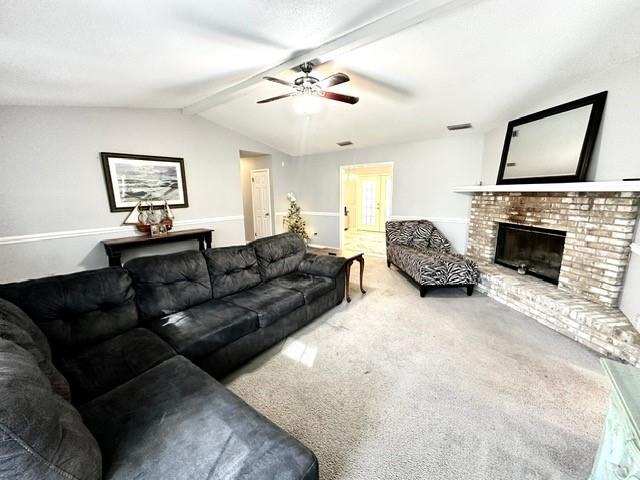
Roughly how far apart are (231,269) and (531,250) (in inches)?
148

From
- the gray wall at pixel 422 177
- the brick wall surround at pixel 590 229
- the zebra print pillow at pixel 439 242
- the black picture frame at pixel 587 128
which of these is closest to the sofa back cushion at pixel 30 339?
the brick wall surround at pixel 590 229

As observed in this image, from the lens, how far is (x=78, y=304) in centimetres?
182

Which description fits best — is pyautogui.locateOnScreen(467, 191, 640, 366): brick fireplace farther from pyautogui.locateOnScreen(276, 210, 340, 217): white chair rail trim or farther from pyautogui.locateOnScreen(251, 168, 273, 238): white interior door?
pyautogui.locateOnScreen(251, 168, 273, 238): white interior door

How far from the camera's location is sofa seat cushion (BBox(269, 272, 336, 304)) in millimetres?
2711

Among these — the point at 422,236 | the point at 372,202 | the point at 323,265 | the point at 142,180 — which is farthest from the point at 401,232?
the point at 372,202

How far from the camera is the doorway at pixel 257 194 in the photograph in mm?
6434

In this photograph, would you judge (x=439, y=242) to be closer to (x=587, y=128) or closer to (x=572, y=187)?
(x=572, y=187)

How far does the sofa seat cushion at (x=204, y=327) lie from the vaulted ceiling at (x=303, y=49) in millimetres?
2079

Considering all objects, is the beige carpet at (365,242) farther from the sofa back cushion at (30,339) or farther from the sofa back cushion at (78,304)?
the sofa back cushion at (30,339)

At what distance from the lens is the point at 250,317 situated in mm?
2168

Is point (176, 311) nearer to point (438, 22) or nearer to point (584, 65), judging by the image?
point (438, 22)

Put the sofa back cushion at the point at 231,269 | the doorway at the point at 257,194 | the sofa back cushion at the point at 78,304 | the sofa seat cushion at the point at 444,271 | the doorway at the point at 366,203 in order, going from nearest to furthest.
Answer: the sofa back cushion at the point at 78,304 → the sofa back cushion at the point at 231,269 → the sofa seat cushion at the point at 444,271 → the doorway at the point at 257,194 → the doorway at the point at 366,203

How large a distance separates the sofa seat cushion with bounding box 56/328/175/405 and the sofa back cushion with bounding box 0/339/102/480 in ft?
1.69

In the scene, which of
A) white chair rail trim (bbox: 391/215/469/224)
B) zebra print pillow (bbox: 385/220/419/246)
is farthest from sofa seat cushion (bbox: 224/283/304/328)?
white chair rail trim (bbox: 391/215/469/224)
